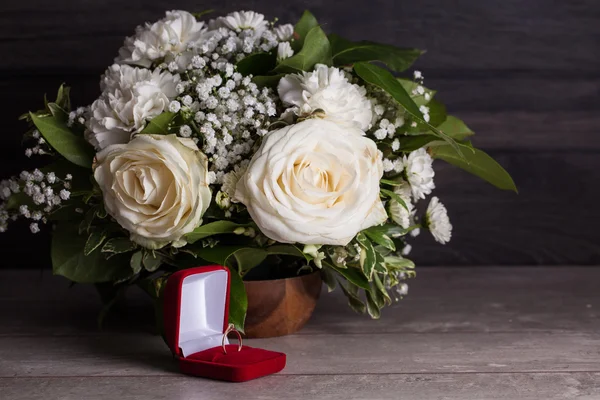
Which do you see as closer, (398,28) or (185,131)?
(185,131)

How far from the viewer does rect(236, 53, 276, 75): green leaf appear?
97cm

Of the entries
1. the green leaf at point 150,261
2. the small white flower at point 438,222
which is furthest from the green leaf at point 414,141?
the green leaf at point 150,261

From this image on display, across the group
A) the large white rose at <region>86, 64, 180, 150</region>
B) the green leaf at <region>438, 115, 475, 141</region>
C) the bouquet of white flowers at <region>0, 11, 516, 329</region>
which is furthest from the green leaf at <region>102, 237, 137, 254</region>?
the green leaf at <region>438, 115, 475, 141</region>

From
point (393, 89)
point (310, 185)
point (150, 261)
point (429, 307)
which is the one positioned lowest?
point (429, 307)

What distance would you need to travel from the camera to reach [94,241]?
917 mm

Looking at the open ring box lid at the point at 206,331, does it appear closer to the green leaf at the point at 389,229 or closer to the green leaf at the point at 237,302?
the green leaf at the point at 237,302

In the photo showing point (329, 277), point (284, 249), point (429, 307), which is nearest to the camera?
point (284, 249)

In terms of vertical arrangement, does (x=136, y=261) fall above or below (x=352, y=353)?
above

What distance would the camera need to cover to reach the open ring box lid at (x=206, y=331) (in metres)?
0.84

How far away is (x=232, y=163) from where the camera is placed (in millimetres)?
900

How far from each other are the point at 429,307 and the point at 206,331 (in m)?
0.39

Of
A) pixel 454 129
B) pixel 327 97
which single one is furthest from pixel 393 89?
pixel 454 129

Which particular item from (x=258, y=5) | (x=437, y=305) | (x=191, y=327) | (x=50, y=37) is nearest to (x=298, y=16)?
(x=258, y=5)

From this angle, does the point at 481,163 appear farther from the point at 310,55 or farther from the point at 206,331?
the point at 206,331
